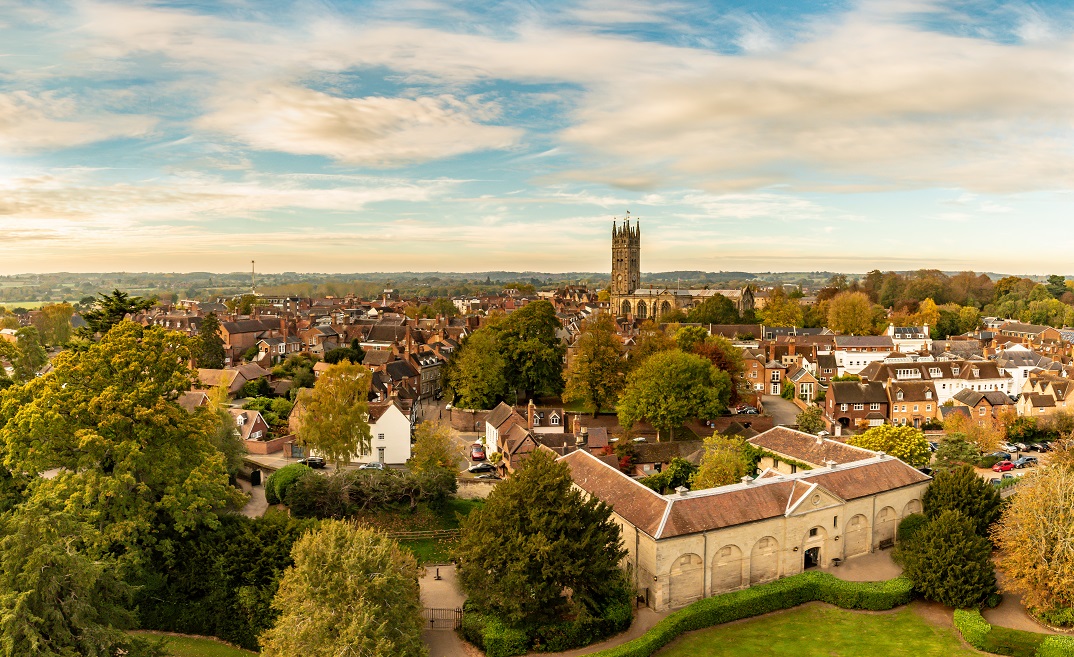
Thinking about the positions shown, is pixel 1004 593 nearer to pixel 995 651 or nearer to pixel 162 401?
pixel 995 651

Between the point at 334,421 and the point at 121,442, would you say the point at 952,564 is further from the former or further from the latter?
the point at 121,442

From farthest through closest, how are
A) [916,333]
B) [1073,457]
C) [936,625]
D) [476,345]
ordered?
[916,333] < [476,345] < [1073,457] < [936,625]

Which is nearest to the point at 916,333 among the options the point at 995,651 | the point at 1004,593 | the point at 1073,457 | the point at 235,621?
the point at 1073,457

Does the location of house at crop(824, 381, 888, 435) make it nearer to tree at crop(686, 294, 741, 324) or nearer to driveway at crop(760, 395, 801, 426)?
driveway at crop(760, 395, 801, 426)

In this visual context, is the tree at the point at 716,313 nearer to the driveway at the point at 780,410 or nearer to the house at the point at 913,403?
the driveway at the point at 780,410

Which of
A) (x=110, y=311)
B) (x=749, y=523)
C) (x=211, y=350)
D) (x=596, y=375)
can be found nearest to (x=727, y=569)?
(x=749, y=523)

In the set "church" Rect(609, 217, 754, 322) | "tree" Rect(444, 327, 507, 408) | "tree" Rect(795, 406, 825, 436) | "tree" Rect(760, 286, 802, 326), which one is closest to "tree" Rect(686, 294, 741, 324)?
"tree" Rect(760, 286, 802, 326)
